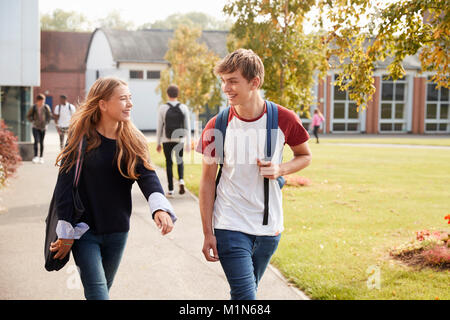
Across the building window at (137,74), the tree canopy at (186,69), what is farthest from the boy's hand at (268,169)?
the building window at (137,74)

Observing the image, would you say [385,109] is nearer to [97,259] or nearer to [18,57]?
[18,57]

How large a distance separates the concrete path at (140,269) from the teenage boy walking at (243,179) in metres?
1.94

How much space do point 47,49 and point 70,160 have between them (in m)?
56.6

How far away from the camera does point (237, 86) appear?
3455 millimetres

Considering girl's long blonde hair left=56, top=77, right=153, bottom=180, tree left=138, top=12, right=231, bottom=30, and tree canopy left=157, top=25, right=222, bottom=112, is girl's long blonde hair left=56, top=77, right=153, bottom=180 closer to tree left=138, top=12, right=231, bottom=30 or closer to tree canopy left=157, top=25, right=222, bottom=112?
tree canopy left=157, top=25, right=222, bottom=112

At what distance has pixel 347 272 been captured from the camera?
6172mm

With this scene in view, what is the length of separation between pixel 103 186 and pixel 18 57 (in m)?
17.0

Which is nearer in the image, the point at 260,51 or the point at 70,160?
the point at 70,160

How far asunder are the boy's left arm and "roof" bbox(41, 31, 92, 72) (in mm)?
54173

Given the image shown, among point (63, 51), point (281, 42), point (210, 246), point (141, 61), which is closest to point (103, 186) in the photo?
point (210, 246)

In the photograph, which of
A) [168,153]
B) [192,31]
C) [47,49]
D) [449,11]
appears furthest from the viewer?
[47,49]

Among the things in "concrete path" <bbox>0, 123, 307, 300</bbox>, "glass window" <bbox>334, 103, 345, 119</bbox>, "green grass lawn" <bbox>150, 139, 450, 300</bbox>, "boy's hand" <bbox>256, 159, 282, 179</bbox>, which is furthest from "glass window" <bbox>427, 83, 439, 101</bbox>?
"boy's hand" <bbox>256, 159, 282, 179</bbox>
